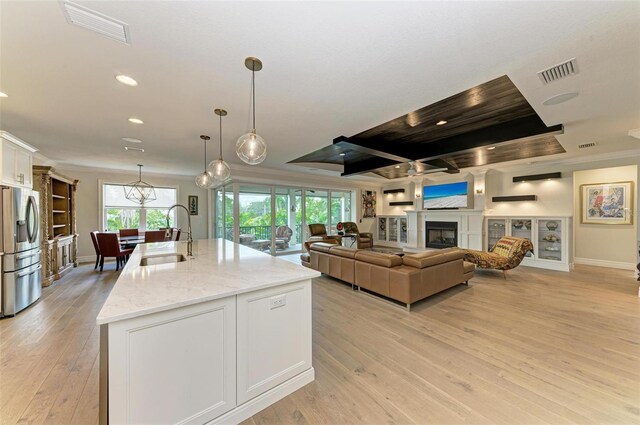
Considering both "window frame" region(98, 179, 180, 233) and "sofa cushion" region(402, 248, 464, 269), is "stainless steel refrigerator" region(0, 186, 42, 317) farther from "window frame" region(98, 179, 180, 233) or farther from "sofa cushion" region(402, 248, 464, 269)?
"sofa cushion" region(402, 248, 464, 269)

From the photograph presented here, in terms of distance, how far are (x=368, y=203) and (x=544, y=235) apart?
17.2 ft

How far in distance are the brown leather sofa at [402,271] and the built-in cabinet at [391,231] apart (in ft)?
15.8

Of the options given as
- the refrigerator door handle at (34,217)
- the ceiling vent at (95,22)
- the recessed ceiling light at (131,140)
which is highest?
the ceiling vent at (95,22)

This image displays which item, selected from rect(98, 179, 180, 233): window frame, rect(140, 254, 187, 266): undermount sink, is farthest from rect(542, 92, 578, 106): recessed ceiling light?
rect(98, 179, 180, 233): window frame

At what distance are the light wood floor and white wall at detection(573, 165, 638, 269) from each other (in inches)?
118

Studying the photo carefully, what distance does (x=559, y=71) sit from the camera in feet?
6.85

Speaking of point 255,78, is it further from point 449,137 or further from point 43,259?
point 43,259

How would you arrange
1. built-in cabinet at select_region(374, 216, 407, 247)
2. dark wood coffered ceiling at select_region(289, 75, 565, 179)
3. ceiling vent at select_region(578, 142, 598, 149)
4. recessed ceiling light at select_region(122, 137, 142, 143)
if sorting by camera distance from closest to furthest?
1. dark wood coffered ceiling at select_region(289, 75, 565, 179)
2. recessed ceiling light at select_region(122, 137, 142, 143)
3. ceiling vent at select_region(578, 142, 598, 149)
4. built-in cabinet at select_region(374, 216, 407, 247)

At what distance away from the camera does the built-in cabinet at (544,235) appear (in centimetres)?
557

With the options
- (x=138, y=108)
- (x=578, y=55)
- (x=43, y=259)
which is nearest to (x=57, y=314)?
(x=43, y=259)

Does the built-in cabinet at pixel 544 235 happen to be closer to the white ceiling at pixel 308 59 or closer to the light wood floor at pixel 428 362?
the light wood floor at pixel 428 362

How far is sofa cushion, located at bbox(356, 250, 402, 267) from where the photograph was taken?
353 centimetres

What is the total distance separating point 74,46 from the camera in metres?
1.81

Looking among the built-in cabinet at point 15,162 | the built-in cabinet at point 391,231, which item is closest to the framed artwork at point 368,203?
the built-in cabinet at point 391,231
